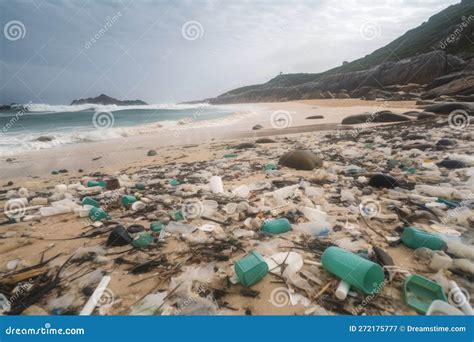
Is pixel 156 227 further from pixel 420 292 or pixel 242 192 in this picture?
pixel 420 292

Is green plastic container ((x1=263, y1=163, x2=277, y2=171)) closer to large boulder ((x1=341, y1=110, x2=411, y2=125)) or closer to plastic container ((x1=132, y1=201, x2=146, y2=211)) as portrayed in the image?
plastic container ((x1=132, y1=201, x2=146, y2=211))

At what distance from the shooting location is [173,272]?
147 cm

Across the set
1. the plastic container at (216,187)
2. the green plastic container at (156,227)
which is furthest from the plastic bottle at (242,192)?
the green plastic container at (156,227)

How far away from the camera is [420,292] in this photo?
1195 mm

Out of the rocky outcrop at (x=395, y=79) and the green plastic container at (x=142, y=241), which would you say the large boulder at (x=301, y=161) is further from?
the rocky outcrop at (x=395, y=79)

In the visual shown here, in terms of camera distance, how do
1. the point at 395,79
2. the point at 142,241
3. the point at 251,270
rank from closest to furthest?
the point at 251,270 → the point at 142,241 → the point at 395,79

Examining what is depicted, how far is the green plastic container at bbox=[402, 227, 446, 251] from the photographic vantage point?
1.51 metres

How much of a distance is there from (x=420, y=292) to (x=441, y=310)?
0.12 m

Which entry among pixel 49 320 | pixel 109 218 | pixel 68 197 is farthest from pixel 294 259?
pixel 68 197

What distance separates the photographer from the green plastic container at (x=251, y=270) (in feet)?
4.23

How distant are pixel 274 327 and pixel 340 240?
0.86 metres

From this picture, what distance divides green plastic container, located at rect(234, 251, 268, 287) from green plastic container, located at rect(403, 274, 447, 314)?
0.71 metres

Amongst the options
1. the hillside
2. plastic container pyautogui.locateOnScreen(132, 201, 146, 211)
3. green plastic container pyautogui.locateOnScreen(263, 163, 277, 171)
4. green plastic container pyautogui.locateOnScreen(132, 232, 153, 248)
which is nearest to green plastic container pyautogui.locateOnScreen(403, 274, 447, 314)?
green plastic container pyautogui.locateOnScreen(132, 232, 153, 248)

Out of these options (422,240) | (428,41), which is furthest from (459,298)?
(428,41)
